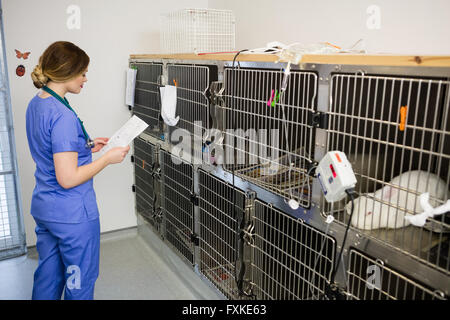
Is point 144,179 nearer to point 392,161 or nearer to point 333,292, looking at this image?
point 333,292

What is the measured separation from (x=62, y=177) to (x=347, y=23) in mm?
1555

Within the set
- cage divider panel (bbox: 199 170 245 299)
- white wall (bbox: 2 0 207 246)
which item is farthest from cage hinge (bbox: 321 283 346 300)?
white wall (bbox: 2 0 207 246)

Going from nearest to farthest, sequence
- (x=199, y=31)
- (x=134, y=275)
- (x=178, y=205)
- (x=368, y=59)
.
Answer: (x=368, y=59), (x=199, y=31), (x=178, y=205), (x=134, y=275)

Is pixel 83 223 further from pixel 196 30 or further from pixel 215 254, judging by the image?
pixel 196 30

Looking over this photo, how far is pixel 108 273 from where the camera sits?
2697 mm

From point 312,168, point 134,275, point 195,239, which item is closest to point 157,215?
point 134,275

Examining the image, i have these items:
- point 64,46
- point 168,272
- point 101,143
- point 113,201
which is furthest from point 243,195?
point 113,201

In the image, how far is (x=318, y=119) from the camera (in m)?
1.28

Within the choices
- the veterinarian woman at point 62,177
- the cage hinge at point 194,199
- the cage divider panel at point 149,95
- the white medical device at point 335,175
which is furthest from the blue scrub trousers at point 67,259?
the white medical device at point 335,175

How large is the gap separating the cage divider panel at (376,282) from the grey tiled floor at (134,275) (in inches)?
39.7

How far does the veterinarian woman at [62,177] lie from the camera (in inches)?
63.2

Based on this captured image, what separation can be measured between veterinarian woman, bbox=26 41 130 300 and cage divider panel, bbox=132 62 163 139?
0.82 m

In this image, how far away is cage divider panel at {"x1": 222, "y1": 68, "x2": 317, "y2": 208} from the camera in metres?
1.48
